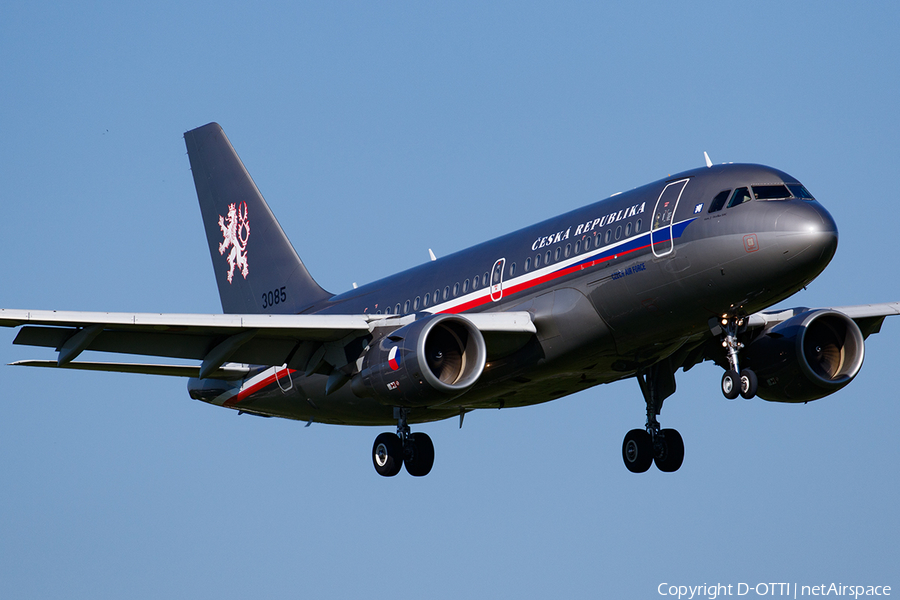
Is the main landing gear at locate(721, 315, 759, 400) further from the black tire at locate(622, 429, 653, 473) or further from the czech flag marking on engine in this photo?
the czech flag marking on engine

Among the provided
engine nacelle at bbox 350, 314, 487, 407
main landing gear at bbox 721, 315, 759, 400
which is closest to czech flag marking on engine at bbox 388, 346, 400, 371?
engine nacelle at bbox 350, 314, 487, 407

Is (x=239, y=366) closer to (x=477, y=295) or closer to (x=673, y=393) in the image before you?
(x=477, y=295)

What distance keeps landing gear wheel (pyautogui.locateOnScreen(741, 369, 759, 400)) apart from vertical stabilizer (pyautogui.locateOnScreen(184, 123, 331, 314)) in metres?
14.2

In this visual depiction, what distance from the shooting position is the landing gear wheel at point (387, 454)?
29188 mm

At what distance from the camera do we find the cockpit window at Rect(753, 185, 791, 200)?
2370 centimetres

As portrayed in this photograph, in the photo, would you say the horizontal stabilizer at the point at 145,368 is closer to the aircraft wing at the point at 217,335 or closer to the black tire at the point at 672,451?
the aircraft wing at the point at 217,335

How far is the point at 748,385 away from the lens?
79.2 ft

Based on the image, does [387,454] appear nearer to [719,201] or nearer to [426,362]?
[426,362]

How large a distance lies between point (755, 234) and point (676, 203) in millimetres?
1978

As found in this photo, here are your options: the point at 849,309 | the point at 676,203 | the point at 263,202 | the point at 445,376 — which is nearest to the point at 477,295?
the point at 445,376

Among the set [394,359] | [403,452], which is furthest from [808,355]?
[394,359]

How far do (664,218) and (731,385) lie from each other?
3605mm

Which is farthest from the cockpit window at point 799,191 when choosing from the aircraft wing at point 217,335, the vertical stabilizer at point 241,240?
the vertical stabilizer at point 241,240

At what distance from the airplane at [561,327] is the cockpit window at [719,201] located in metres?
0.03
